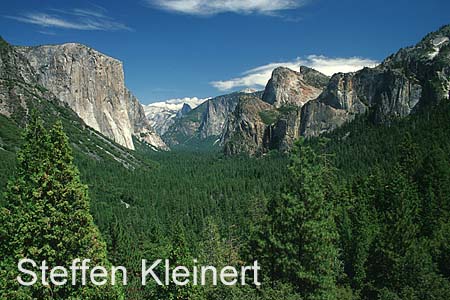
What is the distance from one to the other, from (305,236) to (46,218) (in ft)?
39.7

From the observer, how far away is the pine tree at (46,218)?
14.0 meters

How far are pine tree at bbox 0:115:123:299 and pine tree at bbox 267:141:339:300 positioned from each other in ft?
30.4

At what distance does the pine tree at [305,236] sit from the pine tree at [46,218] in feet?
30.4

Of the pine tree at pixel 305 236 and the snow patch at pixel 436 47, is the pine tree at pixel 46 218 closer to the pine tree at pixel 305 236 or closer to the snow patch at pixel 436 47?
the pine tree at pixel 305 236

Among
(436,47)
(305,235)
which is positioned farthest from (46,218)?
(436,47)

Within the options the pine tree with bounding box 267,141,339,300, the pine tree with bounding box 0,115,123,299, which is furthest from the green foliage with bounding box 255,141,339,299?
the pine tree with bounding box 0,115,123,299

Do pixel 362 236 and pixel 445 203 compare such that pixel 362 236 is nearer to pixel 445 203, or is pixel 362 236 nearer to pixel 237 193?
pixel 445 203

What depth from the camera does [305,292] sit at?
20.3 meters

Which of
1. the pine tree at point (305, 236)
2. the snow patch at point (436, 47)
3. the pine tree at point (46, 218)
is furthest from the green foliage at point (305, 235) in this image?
the snow patch at point (436, 47)

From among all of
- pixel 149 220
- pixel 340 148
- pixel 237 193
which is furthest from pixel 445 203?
pixel 340 148

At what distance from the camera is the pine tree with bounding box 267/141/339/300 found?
65.9 ft

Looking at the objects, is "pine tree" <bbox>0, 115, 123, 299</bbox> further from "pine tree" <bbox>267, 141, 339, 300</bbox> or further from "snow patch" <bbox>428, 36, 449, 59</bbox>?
"snow patch" <bbox>428, 36, 449, 59</bbox>

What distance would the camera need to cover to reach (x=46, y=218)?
14.0m

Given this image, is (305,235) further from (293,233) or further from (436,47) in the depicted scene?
(436,47)
